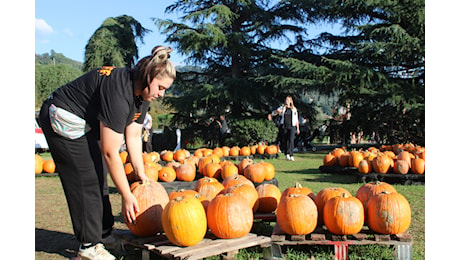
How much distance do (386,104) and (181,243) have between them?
15.7 metres

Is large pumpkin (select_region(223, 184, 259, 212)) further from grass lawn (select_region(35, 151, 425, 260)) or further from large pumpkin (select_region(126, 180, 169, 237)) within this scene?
large pumpkin (select_region(126, 180, 169, 237))

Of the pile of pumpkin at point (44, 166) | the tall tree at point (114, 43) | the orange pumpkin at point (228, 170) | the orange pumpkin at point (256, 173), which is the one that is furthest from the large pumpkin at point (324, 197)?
the tall tree at point (114, 43)

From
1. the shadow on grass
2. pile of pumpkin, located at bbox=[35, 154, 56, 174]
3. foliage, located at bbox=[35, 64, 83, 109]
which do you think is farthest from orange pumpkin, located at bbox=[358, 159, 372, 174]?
foliage, located at bbox=[35, 64, 83, 109]

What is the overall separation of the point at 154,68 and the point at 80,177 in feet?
3.17

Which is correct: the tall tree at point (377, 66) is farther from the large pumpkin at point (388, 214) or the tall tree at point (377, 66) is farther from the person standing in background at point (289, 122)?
the large pumpkin at point (388, 214)

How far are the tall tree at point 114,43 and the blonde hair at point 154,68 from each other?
84.5ft

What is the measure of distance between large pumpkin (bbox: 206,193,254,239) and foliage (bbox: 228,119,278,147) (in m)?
13.6

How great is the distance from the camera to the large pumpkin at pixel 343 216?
125 inches

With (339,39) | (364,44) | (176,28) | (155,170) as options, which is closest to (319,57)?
(339,39)

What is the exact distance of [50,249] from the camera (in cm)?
351

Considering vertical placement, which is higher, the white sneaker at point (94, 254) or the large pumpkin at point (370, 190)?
the large pumpkin at point (370, 190)

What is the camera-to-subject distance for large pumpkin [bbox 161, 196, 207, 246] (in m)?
2.90

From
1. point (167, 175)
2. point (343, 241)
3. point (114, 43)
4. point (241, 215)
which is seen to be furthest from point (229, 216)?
point (114, 43)

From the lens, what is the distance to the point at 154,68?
257cm
